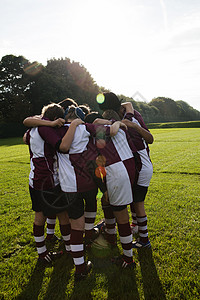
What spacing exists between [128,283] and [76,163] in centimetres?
144

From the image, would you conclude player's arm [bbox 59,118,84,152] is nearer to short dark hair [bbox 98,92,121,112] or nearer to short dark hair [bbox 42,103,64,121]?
short dark hair [bbox 42,103,64,121]

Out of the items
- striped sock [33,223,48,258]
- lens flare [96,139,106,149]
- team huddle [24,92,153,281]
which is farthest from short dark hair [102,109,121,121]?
striped sock [33,223,48,258]

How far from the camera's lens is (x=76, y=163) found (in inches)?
87.9

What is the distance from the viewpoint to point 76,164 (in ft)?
7.32

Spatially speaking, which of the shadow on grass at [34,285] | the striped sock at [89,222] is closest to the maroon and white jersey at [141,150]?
the striped sock at [89,222]

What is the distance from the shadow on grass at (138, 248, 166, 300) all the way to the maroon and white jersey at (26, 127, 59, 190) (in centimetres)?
148

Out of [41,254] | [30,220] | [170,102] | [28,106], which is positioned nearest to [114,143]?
[41,254]

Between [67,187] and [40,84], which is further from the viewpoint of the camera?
[40,84]

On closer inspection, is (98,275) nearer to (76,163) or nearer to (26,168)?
(76,163)

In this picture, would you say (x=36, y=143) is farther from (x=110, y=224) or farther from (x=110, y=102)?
(x=110, y=224)

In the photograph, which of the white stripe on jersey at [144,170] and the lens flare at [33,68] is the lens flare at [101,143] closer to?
the white stripe on jersey at [144,170]

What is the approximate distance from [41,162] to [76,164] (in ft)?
→ 1.44

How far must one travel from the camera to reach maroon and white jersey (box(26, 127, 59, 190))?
2.31 meters

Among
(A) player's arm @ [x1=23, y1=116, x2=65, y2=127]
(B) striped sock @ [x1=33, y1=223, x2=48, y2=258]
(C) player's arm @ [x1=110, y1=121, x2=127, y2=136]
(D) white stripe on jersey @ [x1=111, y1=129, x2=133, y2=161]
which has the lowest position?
(B) striped sock @ [x1=33, y1=223, x2=48, y2=258]
